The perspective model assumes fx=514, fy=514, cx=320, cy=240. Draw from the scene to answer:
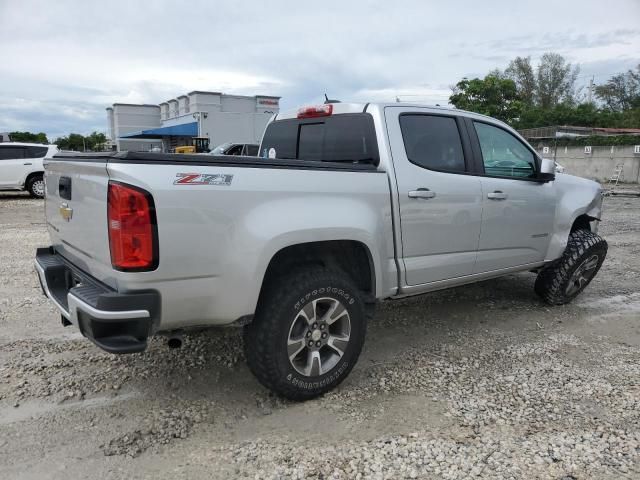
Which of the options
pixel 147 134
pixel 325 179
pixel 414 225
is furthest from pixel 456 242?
pixel 147 134

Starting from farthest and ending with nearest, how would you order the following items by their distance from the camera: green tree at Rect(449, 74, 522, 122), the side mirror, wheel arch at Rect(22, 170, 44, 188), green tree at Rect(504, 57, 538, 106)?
1. green tree at Rect(504, 57, 538, 106)
2. green tree at Rect(449, 74, 522, 122)
3. wheel arch at Rect(22, 170, 44, 188)
4. the side mirror

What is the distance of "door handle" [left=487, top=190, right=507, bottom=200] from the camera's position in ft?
13.4

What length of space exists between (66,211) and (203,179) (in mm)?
1061

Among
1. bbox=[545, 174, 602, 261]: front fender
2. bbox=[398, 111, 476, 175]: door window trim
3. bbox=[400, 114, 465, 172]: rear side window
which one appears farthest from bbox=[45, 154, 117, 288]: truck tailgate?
bbox=[545, 174, 602, 261]: front fender

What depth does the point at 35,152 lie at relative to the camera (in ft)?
46.8

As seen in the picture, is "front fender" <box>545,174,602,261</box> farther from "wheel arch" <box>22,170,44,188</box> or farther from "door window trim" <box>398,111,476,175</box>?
"wheel arch" <box>22,170,44,188</box>

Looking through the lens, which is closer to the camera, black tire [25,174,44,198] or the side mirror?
the side mirror

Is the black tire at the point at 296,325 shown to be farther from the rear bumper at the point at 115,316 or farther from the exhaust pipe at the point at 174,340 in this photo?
the rear bumper at the point at 115,316

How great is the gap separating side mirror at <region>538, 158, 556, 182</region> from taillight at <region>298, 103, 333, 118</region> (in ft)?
6.56

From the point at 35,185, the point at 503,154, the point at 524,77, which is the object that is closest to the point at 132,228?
the point at 503,154

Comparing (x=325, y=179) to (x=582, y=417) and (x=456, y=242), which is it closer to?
(x=456, y=242)

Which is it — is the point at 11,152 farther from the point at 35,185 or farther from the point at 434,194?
the point at 434,194

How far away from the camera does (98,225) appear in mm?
2674

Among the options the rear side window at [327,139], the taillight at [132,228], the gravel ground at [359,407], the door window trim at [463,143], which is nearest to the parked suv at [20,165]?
the gravel ground at [359,407]
